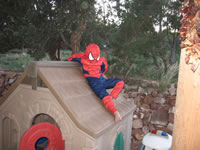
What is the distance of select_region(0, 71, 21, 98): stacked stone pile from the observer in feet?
18.4

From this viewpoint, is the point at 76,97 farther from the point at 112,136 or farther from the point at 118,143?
Result: the point at 118,143

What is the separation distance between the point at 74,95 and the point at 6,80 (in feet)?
13.5

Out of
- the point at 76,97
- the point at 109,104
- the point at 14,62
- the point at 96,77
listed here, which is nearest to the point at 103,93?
the point at 109,104

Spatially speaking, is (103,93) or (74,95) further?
(103,93)

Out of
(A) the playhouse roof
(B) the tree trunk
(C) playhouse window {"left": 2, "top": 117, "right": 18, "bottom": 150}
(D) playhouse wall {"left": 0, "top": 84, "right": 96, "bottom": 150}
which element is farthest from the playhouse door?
(B) the tree trunk

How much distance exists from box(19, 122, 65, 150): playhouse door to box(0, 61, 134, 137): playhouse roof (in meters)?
0.37

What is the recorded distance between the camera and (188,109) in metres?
1.66

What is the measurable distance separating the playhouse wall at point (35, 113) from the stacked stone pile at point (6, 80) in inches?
123

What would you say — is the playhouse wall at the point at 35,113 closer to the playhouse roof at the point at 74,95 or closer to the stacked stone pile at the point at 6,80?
the playhouse roof at the point at 74,95

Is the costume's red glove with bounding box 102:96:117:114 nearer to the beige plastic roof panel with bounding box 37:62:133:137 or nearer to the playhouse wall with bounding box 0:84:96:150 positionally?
the beige plastic roof panel with bounding box 37:62:133:137

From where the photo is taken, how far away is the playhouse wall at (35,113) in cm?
219

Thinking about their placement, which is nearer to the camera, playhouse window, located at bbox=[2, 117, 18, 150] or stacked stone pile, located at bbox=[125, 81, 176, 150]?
playhouse window, located at bbox=[2, 117, 18, 150]

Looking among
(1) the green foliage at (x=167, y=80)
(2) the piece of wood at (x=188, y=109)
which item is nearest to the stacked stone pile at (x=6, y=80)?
(1) the green foliage at (x=167, y=80)

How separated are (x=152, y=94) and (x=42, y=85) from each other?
3413 mm
